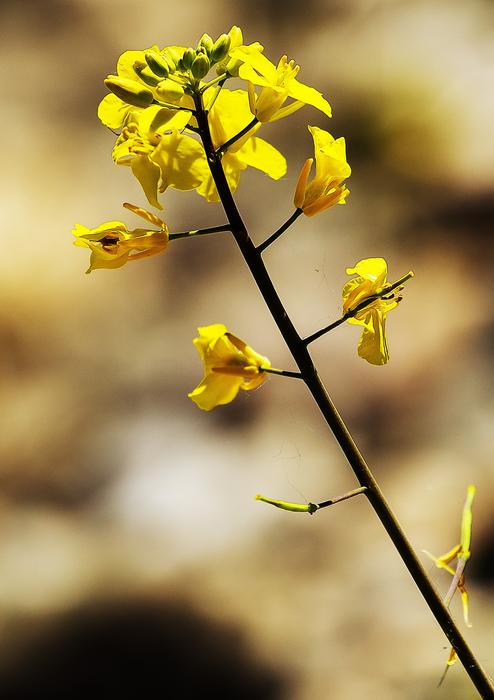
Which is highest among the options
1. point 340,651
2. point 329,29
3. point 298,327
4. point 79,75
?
point 79,75

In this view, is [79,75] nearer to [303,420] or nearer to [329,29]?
[329,29]

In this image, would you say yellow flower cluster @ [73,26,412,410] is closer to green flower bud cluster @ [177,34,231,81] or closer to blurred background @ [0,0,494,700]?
green flower bud cluster @ [177,34,231,81]

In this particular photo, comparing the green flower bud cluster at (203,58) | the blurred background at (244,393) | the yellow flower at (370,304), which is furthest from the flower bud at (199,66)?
the blurred background at (244,393)

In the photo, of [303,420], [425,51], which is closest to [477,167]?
[425,51]

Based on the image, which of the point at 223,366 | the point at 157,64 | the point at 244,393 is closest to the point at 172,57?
the point at 157,64

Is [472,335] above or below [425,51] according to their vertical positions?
below

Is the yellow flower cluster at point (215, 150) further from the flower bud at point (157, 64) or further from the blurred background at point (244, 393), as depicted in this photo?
the blurred background at point (244, 393)

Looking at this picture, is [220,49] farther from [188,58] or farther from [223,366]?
[223,366]
